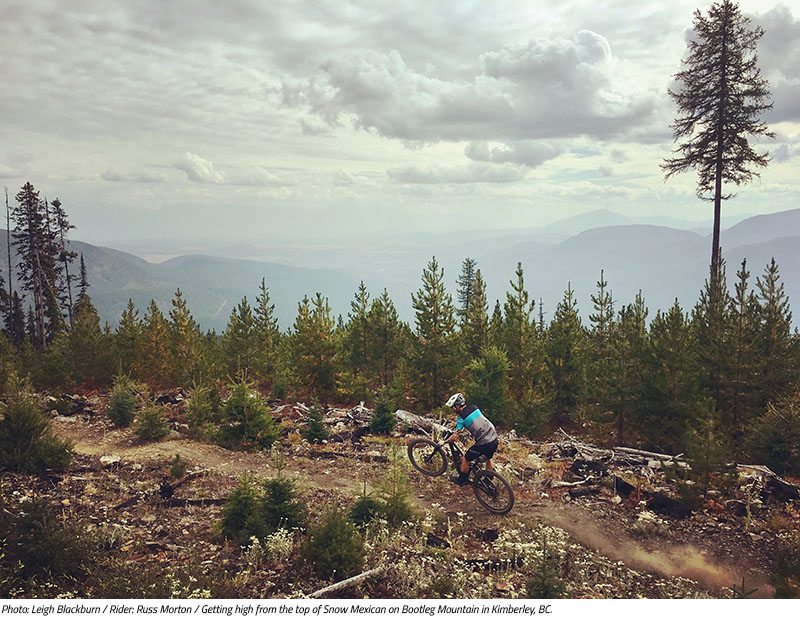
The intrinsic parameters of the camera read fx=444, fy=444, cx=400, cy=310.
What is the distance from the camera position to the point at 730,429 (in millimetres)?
16625

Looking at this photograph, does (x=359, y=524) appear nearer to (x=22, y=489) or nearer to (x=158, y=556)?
(x=158, y=556)

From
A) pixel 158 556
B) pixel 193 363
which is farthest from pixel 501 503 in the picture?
pixel 193 363

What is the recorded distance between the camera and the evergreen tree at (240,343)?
3288 cm

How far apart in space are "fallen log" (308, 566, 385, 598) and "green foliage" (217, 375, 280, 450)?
9798 mm

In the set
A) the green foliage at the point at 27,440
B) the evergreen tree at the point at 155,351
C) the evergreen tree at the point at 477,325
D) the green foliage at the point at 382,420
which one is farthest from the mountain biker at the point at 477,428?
the evergreen tree at the point at 155,351

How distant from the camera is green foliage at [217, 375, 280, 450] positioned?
635 inches

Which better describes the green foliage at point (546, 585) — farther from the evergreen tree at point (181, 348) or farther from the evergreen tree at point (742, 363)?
the evergreen tree at point (181, 348)

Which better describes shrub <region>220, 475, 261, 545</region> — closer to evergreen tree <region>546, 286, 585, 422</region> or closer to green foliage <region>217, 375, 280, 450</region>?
green foliage <region>217, 375, 280, 450</region>

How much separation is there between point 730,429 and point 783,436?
4.49m

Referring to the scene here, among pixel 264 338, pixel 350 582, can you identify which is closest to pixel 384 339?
pixel 264 338

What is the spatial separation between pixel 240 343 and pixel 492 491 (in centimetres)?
2632

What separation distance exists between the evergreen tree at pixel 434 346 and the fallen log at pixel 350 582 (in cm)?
1774

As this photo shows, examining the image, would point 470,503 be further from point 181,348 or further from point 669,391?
point 181,348

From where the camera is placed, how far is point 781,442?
41.2 feet
